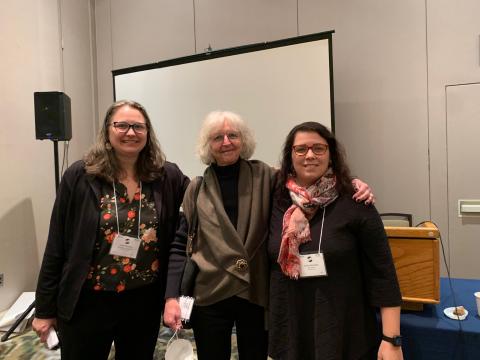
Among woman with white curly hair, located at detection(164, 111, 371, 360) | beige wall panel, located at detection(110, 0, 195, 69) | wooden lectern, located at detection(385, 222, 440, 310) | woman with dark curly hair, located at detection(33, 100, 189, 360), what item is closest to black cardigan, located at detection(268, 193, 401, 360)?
woman with white curly hair, located at detection(164, 111, 371, 360)

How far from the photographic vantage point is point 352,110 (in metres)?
2.89

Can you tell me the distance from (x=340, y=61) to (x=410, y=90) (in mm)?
628

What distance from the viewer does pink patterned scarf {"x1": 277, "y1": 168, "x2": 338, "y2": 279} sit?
1.13 meters

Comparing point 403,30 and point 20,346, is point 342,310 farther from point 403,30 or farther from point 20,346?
point 403,30

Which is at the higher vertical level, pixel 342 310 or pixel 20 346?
pixel 342 310

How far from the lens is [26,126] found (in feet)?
9.69

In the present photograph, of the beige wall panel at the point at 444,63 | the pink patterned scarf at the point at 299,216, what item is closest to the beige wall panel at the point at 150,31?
the beige wall panel at the point at 444,63

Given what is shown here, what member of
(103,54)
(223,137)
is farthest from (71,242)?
(103,54)

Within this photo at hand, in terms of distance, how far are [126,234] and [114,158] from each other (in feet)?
1.08

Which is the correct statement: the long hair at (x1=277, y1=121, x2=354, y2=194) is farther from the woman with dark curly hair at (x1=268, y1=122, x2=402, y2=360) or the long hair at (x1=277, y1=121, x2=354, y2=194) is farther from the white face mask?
the white face mask

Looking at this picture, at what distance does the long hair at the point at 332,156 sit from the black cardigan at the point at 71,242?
1.84 ft

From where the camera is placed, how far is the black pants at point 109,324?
4.26 feet

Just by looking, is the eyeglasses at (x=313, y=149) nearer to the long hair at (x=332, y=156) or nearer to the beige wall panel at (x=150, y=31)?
the long hair at (x=332, y=156)

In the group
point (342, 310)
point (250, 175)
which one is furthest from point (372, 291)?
point (250, 175)
